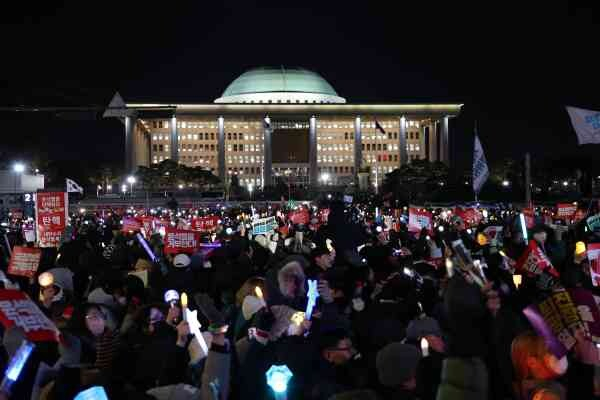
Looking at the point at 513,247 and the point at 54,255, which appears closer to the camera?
the point at 513,247

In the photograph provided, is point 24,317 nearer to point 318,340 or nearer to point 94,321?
point 94,321

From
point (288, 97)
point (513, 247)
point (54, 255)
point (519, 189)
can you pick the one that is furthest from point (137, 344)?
point (288, 97)

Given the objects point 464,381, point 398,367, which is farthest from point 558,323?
point 398,367

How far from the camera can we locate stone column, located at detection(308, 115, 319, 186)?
96.1m

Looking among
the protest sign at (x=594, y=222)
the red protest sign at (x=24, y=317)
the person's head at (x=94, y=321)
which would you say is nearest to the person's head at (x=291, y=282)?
the person's head at (x=94, y=321)

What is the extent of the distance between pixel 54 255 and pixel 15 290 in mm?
7652

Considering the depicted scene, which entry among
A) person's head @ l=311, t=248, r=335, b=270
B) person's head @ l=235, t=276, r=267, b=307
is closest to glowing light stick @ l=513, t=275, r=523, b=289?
person's head @ l=311, t=248, r=335, b=270

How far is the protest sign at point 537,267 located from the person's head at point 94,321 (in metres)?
3.58

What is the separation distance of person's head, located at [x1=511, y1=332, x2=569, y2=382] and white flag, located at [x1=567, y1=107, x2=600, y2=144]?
10.1m

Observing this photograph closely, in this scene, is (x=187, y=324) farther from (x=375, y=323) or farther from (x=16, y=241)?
(x=16, y=241)

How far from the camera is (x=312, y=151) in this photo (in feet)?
318

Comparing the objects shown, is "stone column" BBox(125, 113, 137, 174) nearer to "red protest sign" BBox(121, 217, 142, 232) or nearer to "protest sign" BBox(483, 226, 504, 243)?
"red protest sign" BBox(121, 217, 142, 232)

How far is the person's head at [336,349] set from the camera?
12.8 ft

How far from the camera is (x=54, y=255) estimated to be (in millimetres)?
11398
